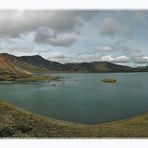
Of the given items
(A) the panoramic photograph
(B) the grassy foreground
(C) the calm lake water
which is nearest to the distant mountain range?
(A) the panoramic photograph

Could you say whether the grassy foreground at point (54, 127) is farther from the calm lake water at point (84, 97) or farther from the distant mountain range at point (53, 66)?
the distant mountain range at point (53, 66)

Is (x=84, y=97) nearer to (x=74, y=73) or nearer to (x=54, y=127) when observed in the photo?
(x=74, y=73)

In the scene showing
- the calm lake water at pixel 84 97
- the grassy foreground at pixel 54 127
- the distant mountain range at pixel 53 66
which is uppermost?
the distant mountain range at pixel 53 66

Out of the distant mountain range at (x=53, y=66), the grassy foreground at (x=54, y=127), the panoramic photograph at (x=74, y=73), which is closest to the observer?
the grassy foreground at (x=54, y=127)

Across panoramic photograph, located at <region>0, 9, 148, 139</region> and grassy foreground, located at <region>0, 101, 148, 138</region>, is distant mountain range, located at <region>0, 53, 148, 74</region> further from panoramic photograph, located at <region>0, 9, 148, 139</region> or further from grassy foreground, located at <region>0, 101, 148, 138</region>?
grassy foreground, located at <region>0, 101, 148, 138</region>

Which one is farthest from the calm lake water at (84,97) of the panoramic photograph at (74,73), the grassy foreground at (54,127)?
the grassy foreground at (54,127)

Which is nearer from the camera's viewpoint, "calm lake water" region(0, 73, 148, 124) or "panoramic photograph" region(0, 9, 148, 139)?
"panoramic photograph" region(0, 9, 148, 139)
